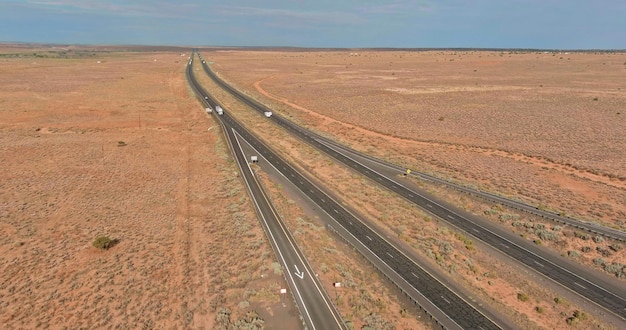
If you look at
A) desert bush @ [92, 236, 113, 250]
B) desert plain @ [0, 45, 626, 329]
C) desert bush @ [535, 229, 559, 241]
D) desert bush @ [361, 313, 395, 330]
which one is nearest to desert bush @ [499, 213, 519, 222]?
desert plain @ [0, 45, 626, 329]

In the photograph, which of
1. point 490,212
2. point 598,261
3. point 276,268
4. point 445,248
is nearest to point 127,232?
point 276,268

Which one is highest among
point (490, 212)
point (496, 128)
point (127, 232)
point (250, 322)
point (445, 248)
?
point (496, 128)

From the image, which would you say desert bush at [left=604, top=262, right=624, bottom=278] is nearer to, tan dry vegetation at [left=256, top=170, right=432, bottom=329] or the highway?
the highway

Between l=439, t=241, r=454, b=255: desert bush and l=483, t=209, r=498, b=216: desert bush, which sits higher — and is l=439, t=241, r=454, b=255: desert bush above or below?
below

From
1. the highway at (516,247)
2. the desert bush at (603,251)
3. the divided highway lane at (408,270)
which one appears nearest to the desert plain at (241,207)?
the desert bush at (603,251)

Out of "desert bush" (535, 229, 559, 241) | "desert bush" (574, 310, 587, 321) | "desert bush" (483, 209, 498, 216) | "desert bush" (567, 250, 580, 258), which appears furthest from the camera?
"desert bush" (483, 209, 498, 216)

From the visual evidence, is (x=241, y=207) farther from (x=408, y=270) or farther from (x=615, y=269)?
(x=615, y=269)
